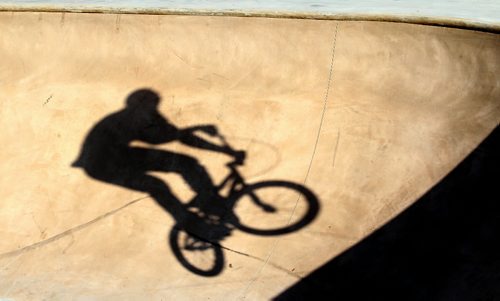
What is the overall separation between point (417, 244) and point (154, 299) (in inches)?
146

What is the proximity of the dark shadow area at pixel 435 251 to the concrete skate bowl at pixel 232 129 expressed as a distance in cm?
11

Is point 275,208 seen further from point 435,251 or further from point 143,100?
point 143,100

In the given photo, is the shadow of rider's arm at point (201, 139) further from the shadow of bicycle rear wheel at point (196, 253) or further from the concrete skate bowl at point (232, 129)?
the shadow of bicycle rear wheel at point (196, 253)

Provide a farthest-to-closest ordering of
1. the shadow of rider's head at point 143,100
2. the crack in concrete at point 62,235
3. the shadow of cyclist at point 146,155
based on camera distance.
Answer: the shadow of rider's head at point 143,100
the shadow of cyclist at point 146,155
the crack in concrete at point 62,235

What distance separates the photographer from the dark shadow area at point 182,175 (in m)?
7.21

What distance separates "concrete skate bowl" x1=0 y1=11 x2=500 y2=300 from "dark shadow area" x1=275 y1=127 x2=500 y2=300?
0.11 m

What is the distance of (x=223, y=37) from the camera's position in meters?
8.92

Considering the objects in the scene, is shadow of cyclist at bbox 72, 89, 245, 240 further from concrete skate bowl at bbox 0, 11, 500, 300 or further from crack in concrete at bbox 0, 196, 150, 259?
crack in concrete at bbox 0, 196, 150, 259

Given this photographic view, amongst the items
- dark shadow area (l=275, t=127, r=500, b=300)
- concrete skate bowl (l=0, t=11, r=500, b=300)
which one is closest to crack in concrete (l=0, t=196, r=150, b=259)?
concrete skate bowl (l=0, t=11, r=500, b=300)

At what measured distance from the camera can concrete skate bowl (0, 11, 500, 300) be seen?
6.97 metres

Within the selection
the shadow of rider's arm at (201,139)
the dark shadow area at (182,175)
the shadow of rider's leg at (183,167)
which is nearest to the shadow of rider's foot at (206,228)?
the dark shadow area at (182,175)

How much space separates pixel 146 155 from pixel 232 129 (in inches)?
62.3

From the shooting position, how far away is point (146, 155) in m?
8.38

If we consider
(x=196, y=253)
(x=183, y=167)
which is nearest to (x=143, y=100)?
(x=183, y=167)
